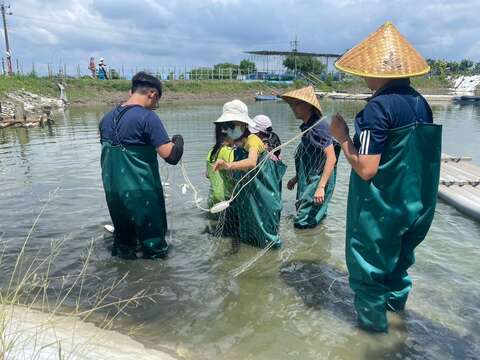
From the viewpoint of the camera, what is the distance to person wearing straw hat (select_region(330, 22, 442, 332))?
2771 millimetres

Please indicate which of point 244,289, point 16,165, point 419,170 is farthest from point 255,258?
point 16,165

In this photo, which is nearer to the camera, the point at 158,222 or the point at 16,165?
the point at 158,222

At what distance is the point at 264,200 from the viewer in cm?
486

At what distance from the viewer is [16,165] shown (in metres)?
10.7

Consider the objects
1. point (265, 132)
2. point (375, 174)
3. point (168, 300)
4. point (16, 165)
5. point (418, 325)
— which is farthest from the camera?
point (16, 165)

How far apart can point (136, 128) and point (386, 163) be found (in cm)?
242

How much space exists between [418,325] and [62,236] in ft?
15.2

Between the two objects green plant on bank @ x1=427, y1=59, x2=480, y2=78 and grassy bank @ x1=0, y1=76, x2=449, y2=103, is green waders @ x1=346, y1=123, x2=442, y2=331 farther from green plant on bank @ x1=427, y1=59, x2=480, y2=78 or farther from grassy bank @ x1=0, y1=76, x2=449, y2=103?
green plant on bank @ x1=427, y1=59, x2=480, y2=78

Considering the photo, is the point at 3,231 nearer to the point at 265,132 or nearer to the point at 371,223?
the point at 265,132

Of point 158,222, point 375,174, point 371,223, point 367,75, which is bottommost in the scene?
point 158,222

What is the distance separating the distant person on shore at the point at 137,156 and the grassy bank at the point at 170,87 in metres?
23.9

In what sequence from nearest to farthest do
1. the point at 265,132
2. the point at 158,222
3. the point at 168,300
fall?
the point at 168,300 → the point at 158,222 → the point at 265,132

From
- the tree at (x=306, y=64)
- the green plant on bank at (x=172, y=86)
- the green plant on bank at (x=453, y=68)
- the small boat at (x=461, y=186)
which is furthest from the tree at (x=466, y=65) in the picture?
the small boat at (x=461, y=186)

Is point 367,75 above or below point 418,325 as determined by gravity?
above
